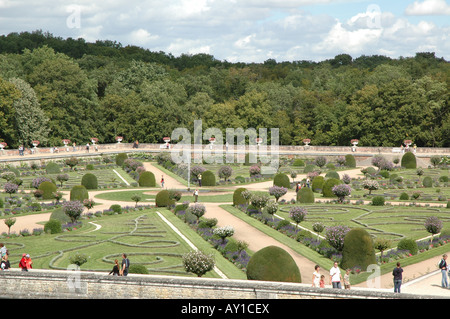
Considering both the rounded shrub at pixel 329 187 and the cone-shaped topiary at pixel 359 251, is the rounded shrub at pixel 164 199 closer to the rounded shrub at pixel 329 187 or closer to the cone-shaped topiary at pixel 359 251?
the rounded shrub at pixel 329 187

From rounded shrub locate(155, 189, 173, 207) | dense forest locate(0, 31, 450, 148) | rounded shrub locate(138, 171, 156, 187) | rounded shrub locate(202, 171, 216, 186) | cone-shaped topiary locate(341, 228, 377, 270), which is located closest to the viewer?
cone-shaped topiary locate(341, 228, 377, 270)

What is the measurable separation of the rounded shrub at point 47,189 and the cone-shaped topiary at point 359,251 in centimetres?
2811

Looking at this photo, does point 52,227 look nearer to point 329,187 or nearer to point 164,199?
point 164,199

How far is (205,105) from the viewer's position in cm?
9625

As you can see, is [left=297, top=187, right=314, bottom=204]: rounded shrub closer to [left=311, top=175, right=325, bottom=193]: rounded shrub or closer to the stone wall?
[left=311, top=175, right=325, bottom=193]: rounded shrub

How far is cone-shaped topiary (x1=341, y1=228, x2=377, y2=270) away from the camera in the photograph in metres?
28.9

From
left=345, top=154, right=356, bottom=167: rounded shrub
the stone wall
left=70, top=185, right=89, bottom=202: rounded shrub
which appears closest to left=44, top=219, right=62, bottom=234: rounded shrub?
left=70, top=185, right=89, bottom=202: rounded shrub

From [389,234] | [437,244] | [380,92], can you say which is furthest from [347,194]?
[380,92]

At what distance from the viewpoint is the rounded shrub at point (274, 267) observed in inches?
995

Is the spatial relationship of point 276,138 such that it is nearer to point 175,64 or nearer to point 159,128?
point 159,128

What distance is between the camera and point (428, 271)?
90.4 feet

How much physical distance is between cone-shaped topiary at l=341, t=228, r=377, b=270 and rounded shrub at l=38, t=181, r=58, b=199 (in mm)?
28111

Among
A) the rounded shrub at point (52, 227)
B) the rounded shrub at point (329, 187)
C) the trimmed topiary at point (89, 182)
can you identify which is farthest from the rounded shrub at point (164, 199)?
the rounded shrub at point (329, 187)
